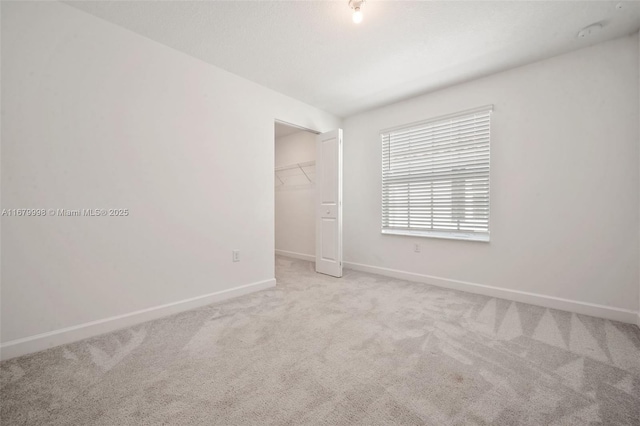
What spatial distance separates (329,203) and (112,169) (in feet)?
8.38

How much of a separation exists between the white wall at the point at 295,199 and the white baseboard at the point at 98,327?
2339mm

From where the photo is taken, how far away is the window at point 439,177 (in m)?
3.12

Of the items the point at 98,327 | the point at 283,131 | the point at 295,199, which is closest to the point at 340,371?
the point at 98,327

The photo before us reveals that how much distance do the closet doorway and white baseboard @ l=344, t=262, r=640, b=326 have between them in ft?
5.82

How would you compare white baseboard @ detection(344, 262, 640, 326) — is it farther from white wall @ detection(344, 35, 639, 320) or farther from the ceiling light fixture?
the ceiling light fixture

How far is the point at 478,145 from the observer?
3123 millimetres

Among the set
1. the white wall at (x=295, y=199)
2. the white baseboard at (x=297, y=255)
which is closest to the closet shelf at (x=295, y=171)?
the white wall at (x=295, y=199)

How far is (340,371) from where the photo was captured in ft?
5.34

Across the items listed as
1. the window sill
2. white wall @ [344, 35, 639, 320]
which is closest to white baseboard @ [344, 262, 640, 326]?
white wall @ [344, 35, 639, 320]

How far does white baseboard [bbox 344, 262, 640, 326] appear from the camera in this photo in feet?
7.74

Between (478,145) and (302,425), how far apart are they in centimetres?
323

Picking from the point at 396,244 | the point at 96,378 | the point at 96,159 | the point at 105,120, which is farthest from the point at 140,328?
the point at 396,244

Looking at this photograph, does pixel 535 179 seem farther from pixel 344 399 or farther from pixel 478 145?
pixel 344 399

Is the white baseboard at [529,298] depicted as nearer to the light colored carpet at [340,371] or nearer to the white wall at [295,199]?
the light colored carpet at [340,371]
